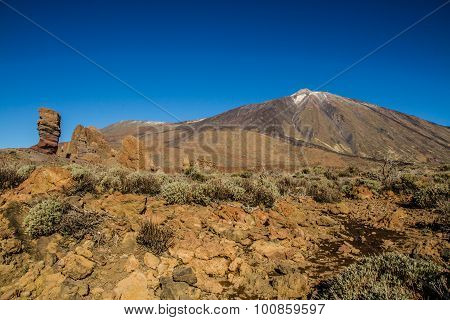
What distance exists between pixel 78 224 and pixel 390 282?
15.1 feet

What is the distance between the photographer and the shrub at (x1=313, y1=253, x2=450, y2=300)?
11.5 feet

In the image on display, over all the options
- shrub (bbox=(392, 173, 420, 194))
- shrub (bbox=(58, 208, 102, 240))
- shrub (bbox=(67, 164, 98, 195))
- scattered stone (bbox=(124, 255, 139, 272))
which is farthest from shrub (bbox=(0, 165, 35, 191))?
shrub (bbox=(392, 173, 420, 194))

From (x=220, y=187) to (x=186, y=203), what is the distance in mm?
1139

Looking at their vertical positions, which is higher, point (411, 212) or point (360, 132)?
point (360, 132)

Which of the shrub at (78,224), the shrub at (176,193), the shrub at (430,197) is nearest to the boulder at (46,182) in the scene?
the shrub at (78,224)

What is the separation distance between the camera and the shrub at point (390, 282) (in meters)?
3.49

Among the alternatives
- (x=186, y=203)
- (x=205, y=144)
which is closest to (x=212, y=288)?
(x=186, y=203)

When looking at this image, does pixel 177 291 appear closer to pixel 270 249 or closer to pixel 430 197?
pixel 270 249

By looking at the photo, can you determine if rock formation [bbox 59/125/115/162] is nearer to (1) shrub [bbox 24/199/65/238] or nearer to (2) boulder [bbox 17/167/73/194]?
(2) boulder [bbox 17/167/73/194]

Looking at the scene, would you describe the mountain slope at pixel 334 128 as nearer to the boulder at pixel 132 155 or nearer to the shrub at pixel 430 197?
the boulder at pixel 132 155

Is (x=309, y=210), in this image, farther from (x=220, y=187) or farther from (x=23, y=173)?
(x=23, y=173)

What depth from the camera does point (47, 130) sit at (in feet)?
76.5

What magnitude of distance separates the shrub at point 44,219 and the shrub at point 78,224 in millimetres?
103

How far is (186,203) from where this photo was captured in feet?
23.9
